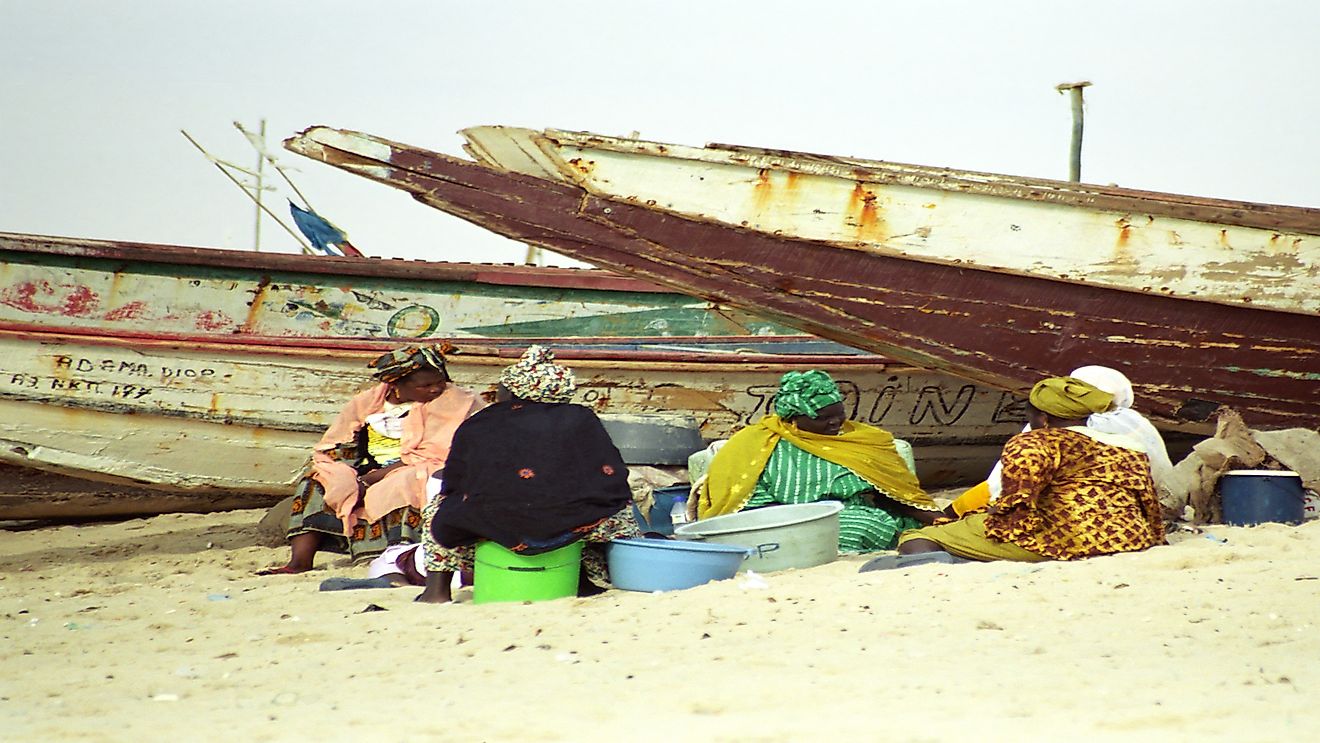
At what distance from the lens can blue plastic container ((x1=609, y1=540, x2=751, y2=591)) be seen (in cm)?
467

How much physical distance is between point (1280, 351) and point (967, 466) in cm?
229

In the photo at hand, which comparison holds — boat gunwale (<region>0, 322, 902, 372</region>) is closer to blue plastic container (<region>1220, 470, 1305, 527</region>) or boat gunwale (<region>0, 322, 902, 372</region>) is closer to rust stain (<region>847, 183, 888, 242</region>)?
rust stain (<region>847, 183, 888, 242</region>)

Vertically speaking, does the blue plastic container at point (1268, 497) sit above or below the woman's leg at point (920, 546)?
above

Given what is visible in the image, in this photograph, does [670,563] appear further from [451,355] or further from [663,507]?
[451,355]

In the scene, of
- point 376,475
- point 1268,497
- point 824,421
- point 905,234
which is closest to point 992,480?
point 824,421

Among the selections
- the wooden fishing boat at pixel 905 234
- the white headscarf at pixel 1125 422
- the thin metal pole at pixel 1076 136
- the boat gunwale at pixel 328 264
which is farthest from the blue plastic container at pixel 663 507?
the thin metal pole at pixel 1076 136

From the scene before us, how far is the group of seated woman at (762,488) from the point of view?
458cm

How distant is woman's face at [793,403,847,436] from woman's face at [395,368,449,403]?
1.82 metres

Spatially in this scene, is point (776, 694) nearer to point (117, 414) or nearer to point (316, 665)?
point (316, 665)

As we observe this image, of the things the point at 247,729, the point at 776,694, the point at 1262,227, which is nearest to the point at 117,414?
the point at 247,729

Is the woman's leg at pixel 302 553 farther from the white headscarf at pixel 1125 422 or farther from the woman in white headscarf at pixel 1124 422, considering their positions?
the white headscarf at pixel 1125 422

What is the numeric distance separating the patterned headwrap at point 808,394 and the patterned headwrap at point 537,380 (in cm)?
130

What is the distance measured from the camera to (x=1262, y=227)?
252 inches

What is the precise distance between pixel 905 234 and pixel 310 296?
5.41 m
